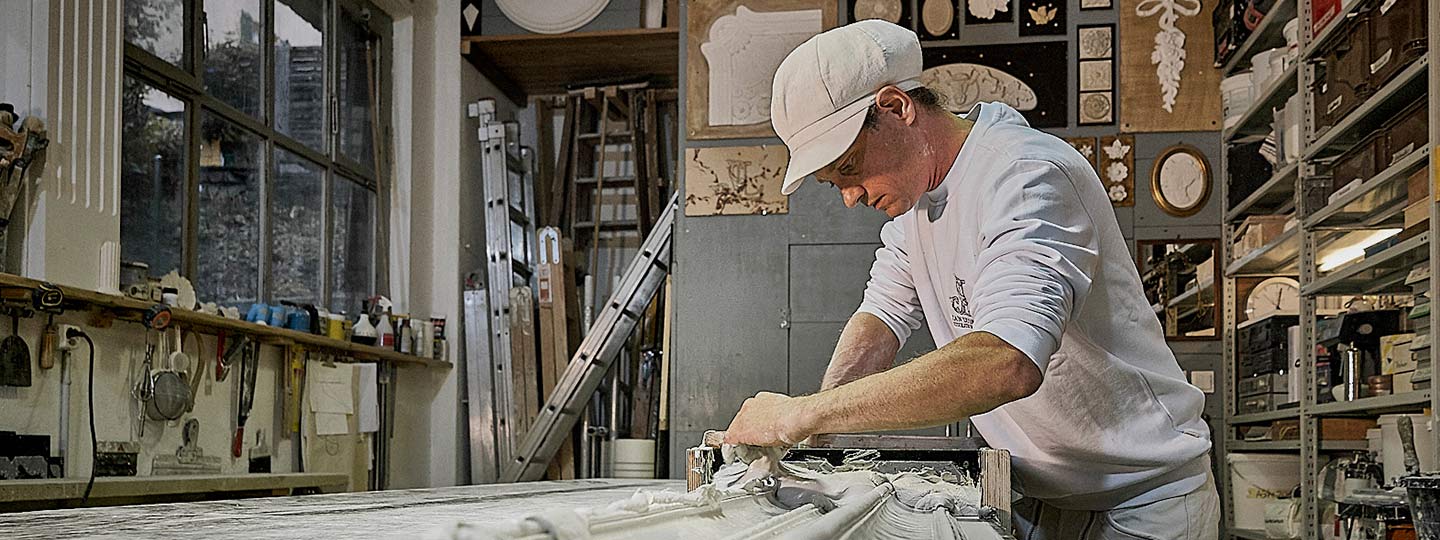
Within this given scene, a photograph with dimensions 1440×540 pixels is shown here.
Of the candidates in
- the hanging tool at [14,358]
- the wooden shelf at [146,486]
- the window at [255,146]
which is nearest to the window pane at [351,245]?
the window at [255,146]

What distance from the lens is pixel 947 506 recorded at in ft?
5.15

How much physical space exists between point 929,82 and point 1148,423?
14.4ft

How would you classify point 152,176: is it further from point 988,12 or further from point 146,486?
point 988,12

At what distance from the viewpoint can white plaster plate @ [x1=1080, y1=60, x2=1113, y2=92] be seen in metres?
6.07

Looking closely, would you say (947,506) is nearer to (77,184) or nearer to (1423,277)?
(1423,277)

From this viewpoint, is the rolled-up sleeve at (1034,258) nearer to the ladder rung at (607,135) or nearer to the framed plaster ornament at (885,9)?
the framed plaster ornament at (885,9)

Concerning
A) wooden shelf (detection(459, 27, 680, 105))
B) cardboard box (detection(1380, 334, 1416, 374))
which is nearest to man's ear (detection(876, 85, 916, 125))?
cardboard box (detection(1380, 334, 1416, 374))

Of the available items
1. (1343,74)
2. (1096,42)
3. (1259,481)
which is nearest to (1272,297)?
(1259,481)

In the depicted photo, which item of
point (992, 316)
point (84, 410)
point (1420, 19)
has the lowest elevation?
point (84, 410)

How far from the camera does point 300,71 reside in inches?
255

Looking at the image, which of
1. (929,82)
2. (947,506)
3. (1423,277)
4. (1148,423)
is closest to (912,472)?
(947,506)

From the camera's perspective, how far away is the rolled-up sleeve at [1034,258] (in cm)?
161

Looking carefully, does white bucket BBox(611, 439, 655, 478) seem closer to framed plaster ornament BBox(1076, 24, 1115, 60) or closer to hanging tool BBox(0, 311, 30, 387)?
framed plaster ornament BBox(1076, 24, 1115, 60)

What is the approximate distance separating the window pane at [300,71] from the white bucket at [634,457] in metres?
2.05
